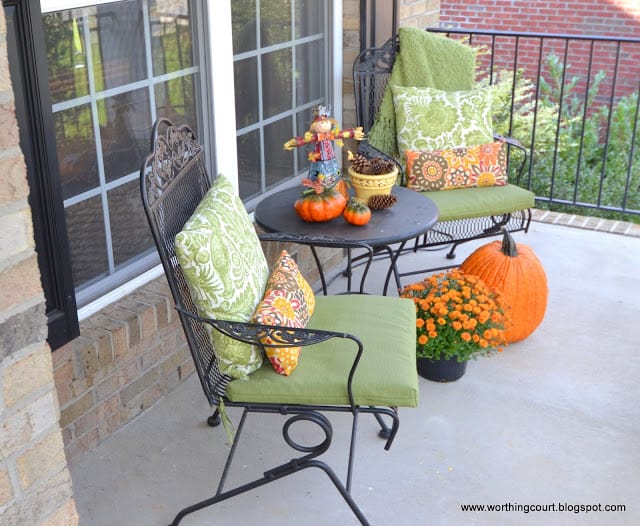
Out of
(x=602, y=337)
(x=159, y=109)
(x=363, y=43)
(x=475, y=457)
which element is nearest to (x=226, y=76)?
(x=159, y=109)

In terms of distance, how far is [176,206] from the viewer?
7.80 feet

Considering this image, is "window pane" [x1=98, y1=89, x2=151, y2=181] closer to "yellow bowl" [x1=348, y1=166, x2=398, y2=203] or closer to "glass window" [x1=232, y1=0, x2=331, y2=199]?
"glass window" [x1=232, y1=0, x2=331, y2=199]

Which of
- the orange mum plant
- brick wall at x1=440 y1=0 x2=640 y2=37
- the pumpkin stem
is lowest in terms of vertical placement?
the orange mum plant

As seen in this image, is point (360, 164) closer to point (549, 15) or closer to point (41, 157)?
point (41, 157)

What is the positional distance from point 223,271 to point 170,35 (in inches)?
41.4

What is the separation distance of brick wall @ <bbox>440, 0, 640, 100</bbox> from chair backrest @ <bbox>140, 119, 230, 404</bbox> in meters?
6.35

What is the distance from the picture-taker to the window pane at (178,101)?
2.81 m

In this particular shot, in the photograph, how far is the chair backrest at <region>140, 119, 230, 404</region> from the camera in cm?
215

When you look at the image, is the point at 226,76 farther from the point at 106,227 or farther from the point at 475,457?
the point at 475,457

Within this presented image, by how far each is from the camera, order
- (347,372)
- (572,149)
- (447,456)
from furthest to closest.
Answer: (572,149) → (447,456) → (347,372)

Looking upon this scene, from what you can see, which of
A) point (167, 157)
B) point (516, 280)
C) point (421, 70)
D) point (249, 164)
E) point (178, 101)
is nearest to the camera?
point (167, 157)

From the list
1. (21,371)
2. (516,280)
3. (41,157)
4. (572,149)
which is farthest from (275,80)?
(572,149)

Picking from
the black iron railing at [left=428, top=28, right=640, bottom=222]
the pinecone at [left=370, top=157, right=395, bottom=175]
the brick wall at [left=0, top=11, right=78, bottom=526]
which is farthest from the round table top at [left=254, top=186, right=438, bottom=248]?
the black iron railing at [left=428, top=28, right=640, bottom=222]

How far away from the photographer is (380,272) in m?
3.92
